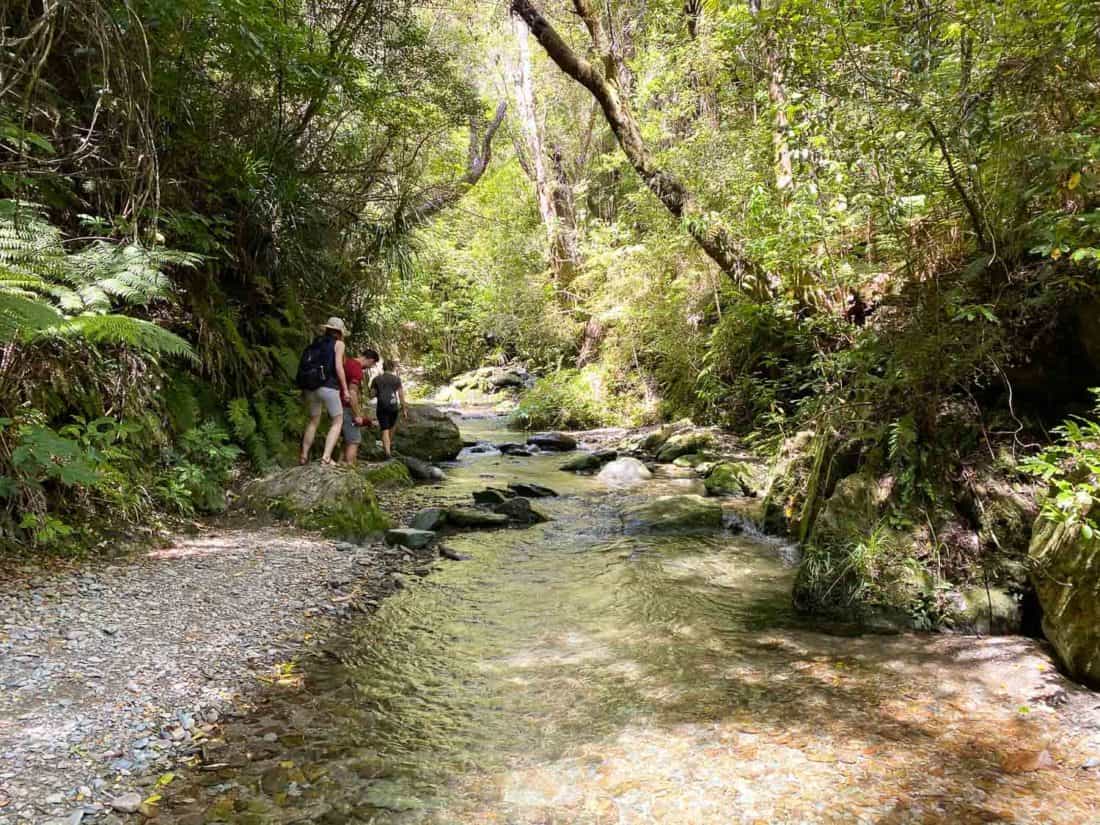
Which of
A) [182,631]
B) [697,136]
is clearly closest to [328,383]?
[182,631]

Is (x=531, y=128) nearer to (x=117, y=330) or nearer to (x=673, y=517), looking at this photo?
(x=673, y=517)

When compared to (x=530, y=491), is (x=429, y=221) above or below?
above

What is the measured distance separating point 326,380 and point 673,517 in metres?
4.76

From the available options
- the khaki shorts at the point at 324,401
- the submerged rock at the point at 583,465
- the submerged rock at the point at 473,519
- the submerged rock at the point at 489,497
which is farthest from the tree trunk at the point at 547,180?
the submerged rock at the point at 473,519

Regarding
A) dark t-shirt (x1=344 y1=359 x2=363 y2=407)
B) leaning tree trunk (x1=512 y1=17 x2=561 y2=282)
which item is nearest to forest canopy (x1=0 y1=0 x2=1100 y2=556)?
dark t-shirt (x1=344 y1=359 x2=363 y2=407)

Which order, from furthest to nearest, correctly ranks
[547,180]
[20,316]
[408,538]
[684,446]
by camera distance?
[547,180]
[684,446]
[408,538]
[20,316]

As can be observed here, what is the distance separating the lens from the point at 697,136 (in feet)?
45.2

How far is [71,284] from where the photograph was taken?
19.6 ft

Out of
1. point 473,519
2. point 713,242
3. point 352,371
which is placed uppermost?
point 713,242

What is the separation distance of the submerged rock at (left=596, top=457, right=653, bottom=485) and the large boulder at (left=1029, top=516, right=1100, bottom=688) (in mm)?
6805

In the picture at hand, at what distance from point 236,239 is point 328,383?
2454 millimetres

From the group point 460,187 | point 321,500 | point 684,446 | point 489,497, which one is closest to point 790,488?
point 489,497

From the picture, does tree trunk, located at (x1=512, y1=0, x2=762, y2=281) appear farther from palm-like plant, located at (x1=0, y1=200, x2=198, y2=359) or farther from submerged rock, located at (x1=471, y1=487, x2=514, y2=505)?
palm-like plant, located at (x1=0, y1=200, x2=198, y2=359)

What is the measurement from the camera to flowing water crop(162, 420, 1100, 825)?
3.03m
